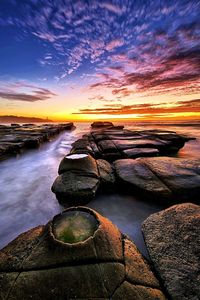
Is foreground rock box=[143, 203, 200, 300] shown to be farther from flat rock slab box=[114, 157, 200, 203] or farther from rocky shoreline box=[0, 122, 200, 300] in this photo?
flat rock slab box=[114, 157, 200, 203]

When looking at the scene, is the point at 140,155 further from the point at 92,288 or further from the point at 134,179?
the point at 92,288

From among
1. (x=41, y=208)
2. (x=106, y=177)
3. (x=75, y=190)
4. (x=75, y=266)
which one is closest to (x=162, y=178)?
(x=106, y=177)

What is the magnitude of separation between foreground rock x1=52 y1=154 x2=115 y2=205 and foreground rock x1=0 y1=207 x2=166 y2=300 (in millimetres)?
1178

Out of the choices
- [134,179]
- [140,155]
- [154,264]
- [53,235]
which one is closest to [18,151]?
[140,155]

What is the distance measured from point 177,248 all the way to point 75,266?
3.08 ft

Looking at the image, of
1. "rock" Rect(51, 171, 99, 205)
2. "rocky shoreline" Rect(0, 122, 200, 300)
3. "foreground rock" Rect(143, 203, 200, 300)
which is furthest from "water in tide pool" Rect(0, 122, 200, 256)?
"rocky shoreline" Rect(0, 122, 200, 300)

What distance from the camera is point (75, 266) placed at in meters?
1.30

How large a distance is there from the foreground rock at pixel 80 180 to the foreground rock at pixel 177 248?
45.8 inches

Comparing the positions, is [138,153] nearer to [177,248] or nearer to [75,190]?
[75,190]

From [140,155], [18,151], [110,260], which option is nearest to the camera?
[110,260]

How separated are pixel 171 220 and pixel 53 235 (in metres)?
1.29

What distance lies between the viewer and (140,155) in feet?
17.4

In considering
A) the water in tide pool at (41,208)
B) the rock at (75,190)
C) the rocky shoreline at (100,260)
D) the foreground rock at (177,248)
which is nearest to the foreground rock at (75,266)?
the rocky shoreline at (100,260)

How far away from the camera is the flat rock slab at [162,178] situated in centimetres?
289
